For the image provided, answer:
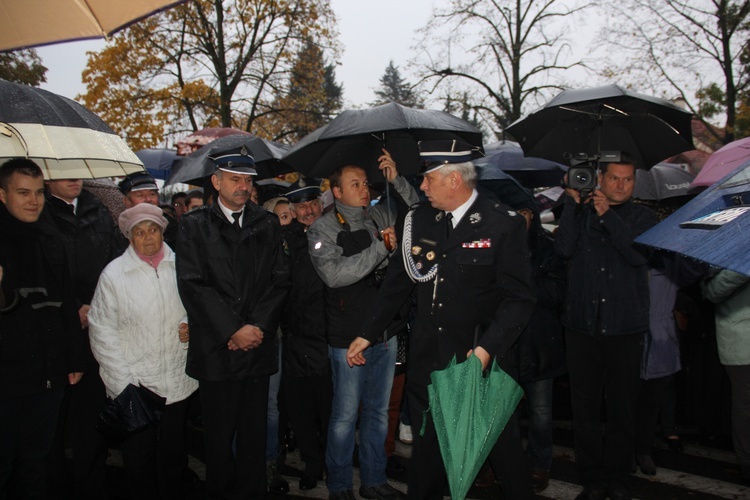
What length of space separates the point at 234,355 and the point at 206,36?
1709cm

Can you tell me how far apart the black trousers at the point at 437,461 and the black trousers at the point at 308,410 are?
4.32ft

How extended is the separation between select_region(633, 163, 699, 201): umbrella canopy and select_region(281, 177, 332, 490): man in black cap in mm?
4341

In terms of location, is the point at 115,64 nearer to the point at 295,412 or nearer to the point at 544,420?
the point at 295,412

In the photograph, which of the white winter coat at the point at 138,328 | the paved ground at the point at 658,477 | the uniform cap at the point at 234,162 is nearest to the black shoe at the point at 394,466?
the paved ground at the point at 658,477

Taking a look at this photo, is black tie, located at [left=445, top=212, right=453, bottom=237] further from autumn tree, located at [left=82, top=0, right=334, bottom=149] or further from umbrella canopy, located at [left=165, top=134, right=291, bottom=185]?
autumn tree, located at [left=82, top=0, right=334, bottom=149]

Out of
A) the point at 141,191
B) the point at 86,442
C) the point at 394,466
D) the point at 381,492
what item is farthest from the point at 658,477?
the point at 141,191

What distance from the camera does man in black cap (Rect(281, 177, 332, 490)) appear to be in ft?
14.7

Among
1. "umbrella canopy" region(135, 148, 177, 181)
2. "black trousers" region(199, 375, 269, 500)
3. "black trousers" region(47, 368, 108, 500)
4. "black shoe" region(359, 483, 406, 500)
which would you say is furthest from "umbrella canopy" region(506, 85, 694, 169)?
"umbrella canopy" region(135, 148, 177, 181)

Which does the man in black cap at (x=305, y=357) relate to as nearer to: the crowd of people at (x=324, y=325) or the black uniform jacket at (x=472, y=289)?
the crowd of people at (x=324, y=325)

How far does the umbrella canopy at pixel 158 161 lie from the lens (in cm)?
1024

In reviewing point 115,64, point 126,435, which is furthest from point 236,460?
point 115,64

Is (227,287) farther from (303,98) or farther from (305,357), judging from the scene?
(303,98)

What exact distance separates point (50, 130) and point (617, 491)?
400 cm

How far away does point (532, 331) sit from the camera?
14.9ft
